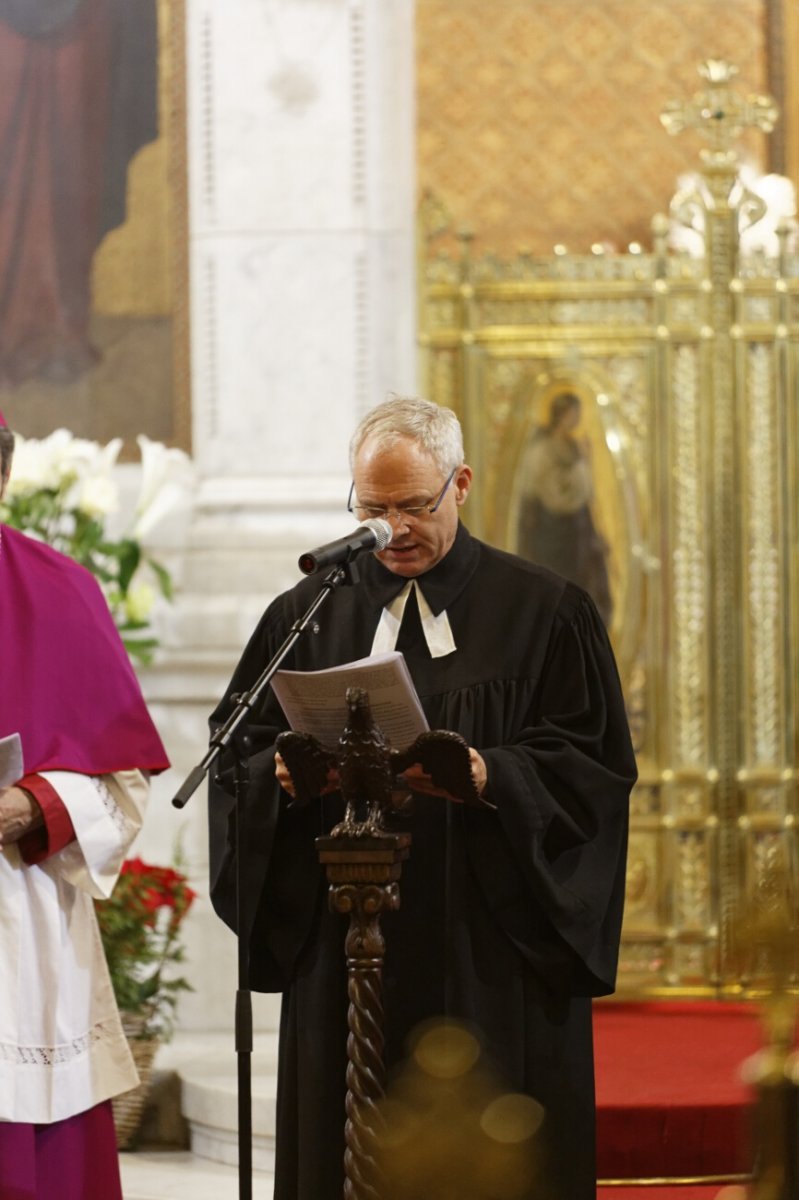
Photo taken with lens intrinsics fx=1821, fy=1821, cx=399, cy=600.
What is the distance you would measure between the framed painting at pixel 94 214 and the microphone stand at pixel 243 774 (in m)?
3.75

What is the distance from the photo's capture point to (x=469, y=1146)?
64.0 inches

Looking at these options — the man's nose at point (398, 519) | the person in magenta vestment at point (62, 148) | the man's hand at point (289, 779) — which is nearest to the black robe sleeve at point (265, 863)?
the man's hand at point (289, 779)

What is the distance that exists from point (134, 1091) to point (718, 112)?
4239 mm

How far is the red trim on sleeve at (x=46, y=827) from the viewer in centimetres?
383

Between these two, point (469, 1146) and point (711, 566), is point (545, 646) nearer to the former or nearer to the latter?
point (469, 1146)

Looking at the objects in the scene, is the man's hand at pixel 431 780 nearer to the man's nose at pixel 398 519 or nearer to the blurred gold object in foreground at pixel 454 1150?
the man's nose at pixel 398 519

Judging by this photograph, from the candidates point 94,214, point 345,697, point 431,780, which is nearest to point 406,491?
point 345,697

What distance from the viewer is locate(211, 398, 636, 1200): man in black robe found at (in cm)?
342

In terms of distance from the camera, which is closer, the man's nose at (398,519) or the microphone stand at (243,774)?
the microphone stand at (243,774)

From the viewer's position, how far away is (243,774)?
3.38 meters

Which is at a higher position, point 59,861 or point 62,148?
point 62,148

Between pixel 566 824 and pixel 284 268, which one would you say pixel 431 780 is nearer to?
pixel 566 824

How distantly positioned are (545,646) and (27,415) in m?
4.05

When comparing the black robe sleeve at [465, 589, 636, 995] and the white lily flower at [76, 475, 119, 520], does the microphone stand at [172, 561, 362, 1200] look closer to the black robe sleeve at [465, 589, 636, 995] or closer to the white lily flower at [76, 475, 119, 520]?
the black robe sleeve at [465, 589, 636, 995]
